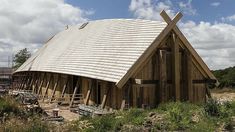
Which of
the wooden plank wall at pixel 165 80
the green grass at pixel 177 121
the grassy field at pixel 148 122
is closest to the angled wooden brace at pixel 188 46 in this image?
the wooden plank wall at pixel 165 80

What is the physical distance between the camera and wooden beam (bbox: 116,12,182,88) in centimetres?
1934

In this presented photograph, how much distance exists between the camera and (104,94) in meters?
22.5

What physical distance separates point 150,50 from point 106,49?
4.66 meters

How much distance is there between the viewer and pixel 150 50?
20.1 m

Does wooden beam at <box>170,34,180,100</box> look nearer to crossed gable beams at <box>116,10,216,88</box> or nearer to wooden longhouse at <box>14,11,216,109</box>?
wooden longhouse at <box>14,11,216,109</box>

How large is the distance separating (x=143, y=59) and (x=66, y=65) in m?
9.49

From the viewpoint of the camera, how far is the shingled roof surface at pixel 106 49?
20.7m

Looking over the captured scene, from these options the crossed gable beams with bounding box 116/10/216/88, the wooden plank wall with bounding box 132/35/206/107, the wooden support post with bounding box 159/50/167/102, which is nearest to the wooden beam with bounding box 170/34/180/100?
the wooden plank wall with bounding box 132/35/206/107

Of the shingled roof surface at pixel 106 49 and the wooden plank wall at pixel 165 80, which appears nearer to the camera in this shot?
the wooden plank wall at pixel 165 80

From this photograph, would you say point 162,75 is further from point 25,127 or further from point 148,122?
point 25,127

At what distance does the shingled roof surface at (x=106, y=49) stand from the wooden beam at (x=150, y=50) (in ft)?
0.61

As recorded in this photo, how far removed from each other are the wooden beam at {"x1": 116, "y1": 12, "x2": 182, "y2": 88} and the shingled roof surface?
0.19 m

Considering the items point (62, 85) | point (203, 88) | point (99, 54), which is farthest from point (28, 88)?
point (203, 88)

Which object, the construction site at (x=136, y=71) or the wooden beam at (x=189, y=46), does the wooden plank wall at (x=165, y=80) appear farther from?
the wooden beam at (x=189, y=46)
